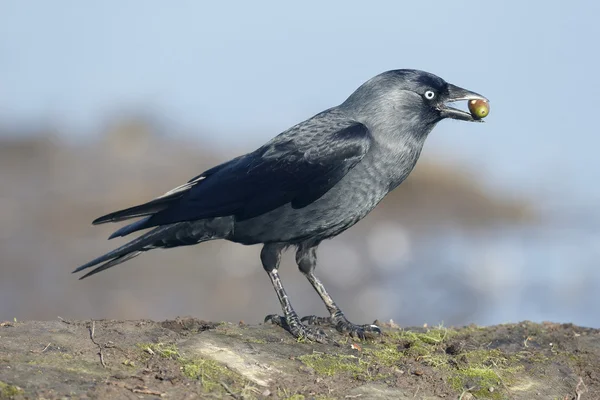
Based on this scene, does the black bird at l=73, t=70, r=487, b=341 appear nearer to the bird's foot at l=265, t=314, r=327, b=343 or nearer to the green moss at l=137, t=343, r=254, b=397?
the bird's foot at l=265, t=314, r=327, b=343

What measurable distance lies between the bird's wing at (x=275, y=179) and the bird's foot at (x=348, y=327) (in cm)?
106

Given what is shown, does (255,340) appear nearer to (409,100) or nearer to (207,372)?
(207,372)

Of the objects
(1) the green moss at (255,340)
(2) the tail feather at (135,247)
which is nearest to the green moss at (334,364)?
(1) the green moss at (255,340)

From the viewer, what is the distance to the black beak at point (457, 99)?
7078mm

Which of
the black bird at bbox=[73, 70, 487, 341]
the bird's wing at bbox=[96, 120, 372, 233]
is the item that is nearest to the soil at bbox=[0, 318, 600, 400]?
the black bird at bbox=[73, 70, 487, 341]

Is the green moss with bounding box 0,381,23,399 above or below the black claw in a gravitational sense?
below

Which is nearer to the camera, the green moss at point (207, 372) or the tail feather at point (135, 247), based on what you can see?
the green moss at point (207, 372)

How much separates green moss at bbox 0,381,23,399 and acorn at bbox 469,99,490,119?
166 inches

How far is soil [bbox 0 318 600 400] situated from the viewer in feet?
16.5

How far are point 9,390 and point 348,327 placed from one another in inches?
118

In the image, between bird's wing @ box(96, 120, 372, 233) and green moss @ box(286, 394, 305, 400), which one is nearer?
green moss @ box(286, 394, 305, 400)

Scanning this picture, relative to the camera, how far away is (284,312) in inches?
265

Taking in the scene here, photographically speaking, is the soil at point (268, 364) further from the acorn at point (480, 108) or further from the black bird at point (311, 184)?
the acorn at point (480, 108)

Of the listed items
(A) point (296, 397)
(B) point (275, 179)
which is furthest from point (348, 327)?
(A) point (296, 397)
